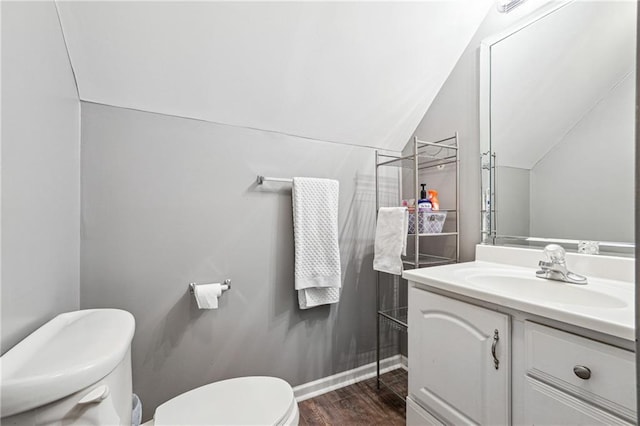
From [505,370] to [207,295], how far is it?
1.25m

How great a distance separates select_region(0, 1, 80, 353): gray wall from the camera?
0.59 metres

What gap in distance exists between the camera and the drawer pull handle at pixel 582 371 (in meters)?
0.76

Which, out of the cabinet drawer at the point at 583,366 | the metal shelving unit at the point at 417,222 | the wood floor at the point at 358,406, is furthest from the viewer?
the metal shelving unit at the point at 417,222

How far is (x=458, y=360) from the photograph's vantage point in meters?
1.10

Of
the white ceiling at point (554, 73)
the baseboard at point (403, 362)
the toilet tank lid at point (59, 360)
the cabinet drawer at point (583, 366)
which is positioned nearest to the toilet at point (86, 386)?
the toilet tank lid at point (59, 360)

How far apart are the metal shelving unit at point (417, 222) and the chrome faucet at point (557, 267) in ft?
1.59

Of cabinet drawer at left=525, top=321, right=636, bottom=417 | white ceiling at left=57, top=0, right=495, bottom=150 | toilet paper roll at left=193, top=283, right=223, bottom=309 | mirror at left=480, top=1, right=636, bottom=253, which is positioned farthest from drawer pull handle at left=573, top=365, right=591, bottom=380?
white ceiling at left=57, top=0, right=495, bottom=150

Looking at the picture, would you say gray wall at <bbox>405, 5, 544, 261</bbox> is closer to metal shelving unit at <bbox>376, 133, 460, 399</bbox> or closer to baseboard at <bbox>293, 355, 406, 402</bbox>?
metal shelving unit at <bbox>376, 133, 460, 399</bbox>

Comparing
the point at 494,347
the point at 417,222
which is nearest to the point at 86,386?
the point at 494,347

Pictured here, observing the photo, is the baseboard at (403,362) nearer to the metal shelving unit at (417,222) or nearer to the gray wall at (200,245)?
the metal shelving unit at (417,222)

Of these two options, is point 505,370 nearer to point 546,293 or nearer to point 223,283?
point 546,293

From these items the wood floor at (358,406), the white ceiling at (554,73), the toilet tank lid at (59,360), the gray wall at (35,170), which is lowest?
the wood floor at (358,406)

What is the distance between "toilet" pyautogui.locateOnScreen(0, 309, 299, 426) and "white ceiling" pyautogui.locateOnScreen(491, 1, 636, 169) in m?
1.65

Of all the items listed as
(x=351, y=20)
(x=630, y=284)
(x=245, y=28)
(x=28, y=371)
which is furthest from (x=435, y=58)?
(x=28, y=371)
